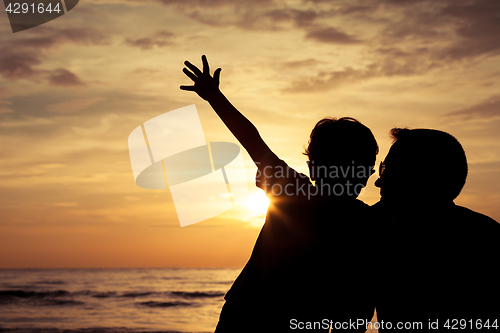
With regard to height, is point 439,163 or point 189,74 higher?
point 189,74

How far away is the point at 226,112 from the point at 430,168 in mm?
820

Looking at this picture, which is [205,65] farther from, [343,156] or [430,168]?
[430,168]

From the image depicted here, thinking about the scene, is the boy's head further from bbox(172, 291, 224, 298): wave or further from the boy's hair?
bbox(172, 291, 224, 298): wave

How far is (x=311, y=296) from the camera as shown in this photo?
142cm

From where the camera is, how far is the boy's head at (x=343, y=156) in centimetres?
144

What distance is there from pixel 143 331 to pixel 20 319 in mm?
6458

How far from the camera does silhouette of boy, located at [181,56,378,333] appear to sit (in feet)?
4.54

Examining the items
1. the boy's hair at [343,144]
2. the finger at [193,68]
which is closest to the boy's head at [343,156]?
the boy's hair at [343,144]

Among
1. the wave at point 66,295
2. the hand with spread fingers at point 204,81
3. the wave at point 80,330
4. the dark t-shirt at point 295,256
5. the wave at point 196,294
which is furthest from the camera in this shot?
the wave at point 196,294

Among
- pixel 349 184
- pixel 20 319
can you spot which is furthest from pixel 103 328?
pixel 349 184

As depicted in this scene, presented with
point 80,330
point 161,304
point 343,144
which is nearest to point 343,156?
point 343,144

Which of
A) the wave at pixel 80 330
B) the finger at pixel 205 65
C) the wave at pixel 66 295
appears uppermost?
the finger at pixel 205 65

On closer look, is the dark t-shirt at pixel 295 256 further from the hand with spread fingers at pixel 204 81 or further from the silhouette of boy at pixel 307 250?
the hand with spread fingers at pixel 204 81

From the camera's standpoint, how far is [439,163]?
1458 mm
